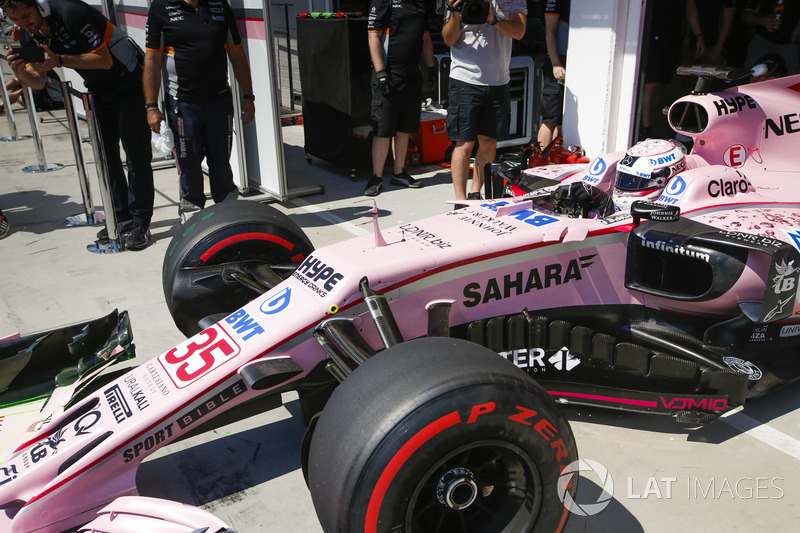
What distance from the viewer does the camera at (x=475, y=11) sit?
18.3ft

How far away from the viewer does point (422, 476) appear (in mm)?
2182

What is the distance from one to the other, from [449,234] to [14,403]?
218 centimetres

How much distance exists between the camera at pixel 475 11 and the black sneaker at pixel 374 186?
2.10 m

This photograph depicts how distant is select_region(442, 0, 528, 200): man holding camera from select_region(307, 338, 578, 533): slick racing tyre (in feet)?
13.1

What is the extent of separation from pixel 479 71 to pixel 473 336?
3368 mm

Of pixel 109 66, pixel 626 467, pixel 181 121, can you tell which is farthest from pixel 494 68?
pixel 626 467

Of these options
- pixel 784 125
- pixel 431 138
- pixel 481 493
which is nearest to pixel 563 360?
pixel 481 493

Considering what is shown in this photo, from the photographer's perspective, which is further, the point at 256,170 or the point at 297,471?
the point at 256,170

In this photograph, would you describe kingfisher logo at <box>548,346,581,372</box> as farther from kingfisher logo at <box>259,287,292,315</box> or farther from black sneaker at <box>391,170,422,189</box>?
black sneaker at <box>391,170,422,189</box>

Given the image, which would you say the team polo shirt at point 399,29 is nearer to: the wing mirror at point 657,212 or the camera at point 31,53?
the camera at point 31,53

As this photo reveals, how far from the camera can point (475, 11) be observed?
560 cm

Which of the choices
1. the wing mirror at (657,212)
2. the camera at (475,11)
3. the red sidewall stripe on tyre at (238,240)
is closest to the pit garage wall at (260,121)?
the camera at (475,11)

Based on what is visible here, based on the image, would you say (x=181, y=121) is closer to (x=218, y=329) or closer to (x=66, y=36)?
(x=66, y=36)

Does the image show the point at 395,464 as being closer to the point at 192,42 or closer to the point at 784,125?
the point at 784,125
